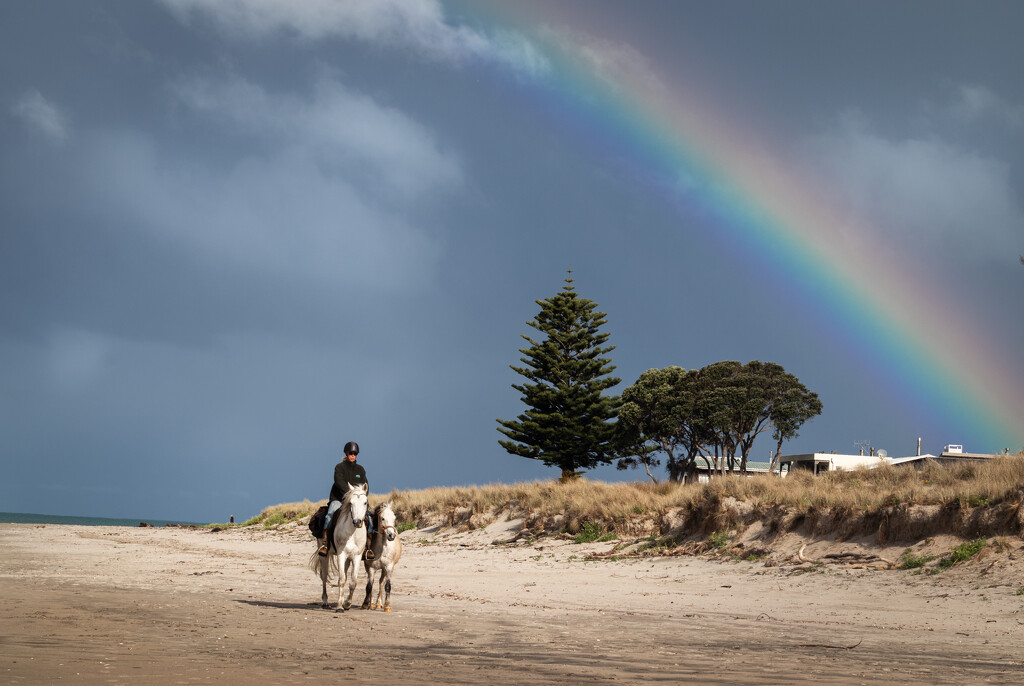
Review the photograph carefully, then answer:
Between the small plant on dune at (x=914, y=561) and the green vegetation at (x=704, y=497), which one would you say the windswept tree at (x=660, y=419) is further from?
the small plant on dune at (x=914, y=561)

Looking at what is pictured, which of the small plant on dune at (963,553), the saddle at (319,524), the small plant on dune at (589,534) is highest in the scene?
the saddle at (319,524)

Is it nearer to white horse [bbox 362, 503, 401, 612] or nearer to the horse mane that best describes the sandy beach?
white horse [bbox 362, 503, 401, 612]

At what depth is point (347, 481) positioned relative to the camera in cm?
1209

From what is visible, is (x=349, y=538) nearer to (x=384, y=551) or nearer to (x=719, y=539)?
(x=384, y=551)

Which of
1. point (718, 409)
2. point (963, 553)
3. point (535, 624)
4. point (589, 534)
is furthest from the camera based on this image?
point (718, 409)

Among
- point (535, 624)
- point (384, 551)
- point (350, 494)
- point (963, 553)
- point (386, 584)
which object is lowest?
point (535, 624)

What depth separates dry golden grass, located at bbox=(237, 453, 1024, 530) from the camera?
623 inches

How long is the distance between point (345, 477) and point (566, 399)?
40.7 m

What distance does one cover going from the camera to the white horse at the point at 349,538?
11602 mm

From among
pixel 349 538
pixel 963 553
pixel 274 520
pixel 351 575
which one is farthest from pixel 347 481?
pixel 274 520

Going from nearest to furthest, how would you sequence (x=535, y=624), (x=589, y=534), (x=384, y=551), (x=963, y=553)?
(x=535, y=624)
(x=384, y=551)
(x=963, y=553)
(x=589, y=534)

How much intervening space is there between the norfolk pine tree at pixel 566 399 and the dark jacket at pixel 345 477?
39.2 meters

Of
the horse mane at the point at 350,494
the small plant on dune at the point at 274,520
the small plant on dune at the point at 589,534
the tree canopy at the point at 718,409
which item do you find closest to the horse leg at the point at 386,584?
the horse mane at the point at 350,494

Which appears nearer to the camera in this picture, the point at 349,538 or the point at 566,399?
the point at 349,538
